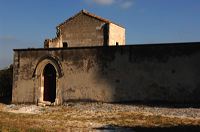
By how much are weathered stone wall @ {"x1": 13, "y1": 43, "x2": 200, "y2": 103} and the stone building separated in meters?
6.81

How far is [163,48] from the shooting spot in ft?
76.6

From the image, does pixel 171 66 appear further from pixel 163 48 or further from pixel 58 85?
pixel 58 85

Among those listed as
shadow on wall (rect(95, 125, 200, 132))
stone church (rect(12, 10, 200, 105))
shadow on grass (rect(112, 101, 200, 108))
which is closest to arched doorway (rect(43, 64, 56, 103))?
stone church (rect(12, 10, 200, 105))

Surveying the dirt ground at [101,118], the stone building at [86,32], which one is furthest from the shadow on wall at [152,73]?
the stone building at [86,32]

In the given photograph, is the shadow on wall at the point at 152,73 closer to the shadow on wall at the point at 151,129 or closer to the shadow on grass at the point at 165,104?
the shadow on grass at the point at 165,104

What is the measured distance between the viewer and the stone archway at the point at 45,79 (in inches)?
1061

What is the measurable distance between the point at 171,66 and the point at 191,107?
276 centimetres

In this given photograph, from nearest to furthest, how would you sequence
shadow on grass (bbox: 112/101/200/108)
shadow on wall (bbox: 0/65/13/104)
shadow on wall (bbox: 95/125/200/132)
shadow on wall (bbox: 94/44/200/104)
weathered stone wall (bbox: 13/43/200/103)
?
shadow on wall (bbox: 95/125/200/132) < shadow on grass (bbox: 112/101/200/108) < shadow on wall (bbox: 94/44/200/104) < weathered stone wall (bbox: 13/43/200/103) < shadow on wall (bbox: 0/65/13/104)

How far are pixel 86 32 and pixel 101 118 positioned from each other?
50.6ft

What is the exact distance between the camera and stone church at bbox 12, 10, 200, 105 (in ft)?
74.8

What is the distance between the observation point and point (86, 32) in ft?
112

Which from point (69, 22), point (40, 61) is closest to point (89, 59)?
point (40, 61)

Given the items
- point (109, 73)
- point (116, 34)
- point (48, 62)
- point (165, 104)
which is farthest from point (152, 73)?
point (116, 34)

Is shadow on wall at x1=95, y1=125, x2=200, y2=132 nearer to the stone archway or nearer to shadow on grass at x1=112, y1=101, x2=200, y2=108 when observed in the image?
shadow on grass at x1=112, y1=101, x2=200, y2=108
